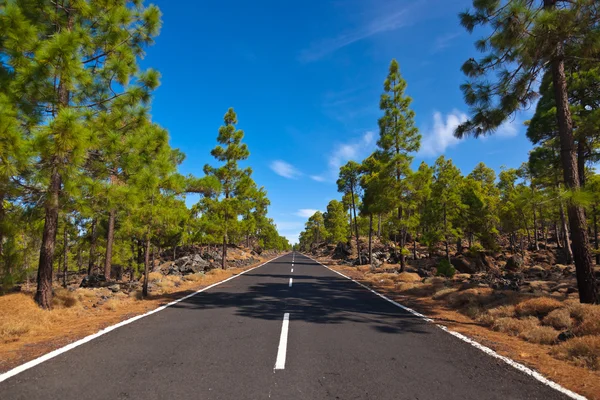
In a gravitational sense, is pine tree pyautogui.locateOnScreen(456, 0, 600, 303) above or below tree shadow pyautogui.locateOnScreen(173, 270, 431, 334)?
above

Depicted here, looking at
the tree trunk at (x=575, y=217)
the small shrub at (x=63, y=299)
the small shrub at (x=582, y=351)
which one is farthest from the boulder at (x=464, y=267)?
the small shrub at (x=63, y=299)

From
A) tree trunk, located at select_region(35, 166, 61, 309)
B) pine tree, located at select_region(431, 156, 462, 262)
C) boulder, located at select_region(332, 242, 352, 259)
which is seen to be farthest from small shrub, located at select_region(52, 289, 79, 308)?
boulder, located at select_region(332, 242, 352, 259)

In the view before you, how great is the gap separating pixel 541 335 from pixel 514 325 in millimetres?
866

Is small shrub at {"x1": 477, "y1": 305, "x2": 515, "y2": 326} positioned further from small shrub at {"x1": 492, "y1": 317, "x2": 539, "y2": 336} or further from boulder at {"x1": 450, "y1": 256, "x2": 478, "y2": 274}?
boulder at {"x1": 450, "y1": 256, "x2": 478, "y2": 274}

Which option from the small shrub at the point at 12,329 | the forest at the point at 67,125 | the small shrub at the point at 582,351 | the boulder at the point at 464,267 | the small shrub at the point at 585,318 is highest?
the forest at the point at 67,125

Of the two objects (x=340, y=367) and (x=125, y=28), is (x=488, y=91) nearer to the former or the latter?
(x=340, y=367)

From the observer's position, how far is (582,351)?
4.81m

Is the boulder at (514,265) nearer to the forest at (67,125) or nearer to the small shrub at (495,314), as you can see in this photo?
the small shrub at (495,314)

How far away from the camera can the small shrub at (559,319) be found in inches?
244

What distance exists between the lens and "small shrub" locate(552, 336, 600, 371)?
445cm

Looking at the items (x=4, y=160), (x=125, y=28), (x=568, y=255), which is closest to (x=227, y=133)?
(x=125, y=28)

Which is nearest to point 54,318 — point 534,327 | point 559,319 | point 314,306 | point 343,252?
point 314,306

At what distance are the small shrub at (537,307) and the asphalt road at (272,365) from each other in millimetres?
2533

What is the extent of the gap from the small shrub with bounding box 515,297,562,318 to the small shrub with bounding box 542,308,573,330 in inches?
14.9
